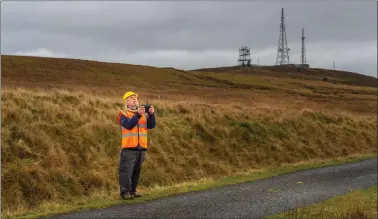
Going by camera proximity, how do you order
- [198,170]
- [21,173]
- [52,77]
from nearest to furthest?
[21,173]
[198,170]
[52,77]

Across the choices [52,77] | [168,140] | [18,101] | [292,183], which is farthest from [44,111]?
[52,77]

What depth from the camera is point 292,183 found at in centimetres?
1420

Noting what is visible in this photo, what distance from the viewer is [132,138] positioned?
9.76m

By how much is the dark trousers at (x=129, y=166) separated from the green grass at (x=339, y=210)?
119 inches

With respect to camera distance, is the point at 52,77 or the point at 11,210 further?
the point at 52,77

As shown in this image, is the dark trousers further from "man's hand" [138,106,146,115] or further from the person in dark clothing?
"man's hand" [138,106,146,115]

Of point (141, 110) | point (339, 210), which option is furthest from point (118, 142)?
point (339, 210)

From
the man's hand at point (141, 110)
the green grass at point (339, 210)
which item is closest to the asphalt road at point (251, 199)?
the green grass at point (339, 210)

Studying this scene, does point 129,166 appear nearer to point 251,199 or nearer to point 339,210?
point 251,199

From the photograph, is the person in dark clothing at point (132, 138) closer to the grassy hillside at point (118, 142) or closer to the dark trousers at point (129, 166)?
the dark trousers at point (129, 166)

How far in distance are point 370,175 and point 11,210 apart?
1216 cm

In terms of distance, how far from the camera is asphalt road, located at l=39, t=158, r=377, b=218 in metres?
9.18

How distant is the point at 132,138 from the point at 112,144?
6.94m

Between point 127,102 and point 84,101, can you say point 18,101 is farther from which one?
point 127,102
